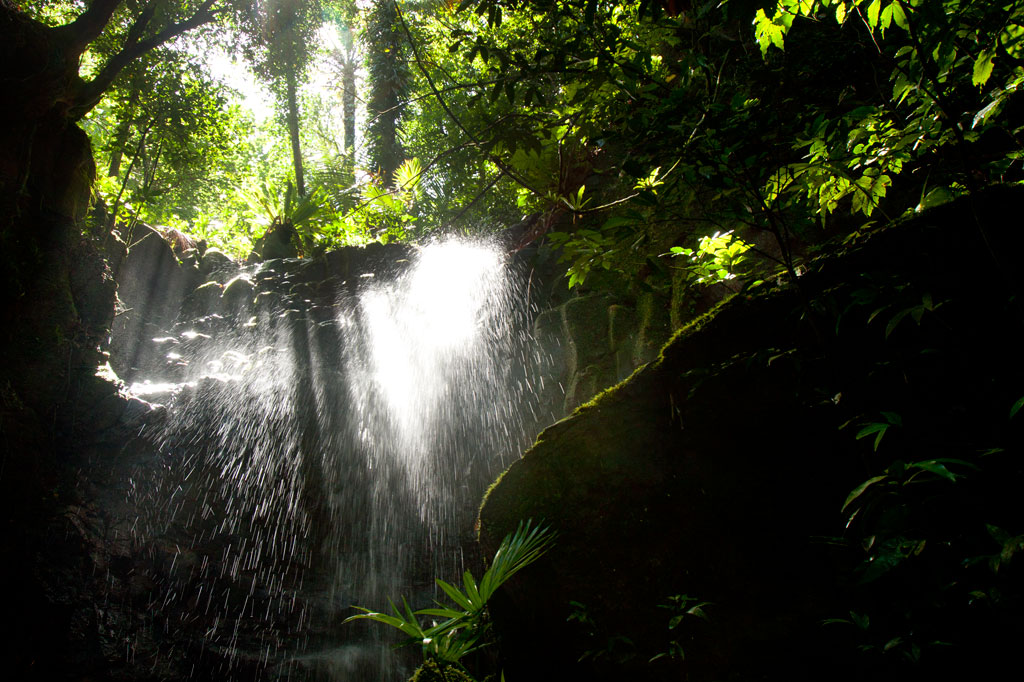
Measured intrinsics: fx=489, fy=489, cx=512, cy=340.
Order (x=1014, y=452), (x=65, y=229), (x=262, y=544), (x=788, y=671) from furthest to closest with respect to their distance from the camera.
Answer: (x=65, y=229)
(x=262, y=544)
(x=788, y=671)
(x=1014, y=452)

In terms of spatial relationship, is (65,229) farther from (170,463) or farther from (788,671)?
(788,671)

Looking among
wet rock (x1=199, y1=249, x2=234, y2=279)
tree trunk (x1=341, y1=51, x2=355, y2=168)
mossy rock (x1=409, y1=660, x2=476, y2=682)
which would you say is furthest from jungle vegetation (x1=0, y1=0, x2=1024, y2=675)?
wet rock (x1=199, y1=249, x2=234, y2=279)

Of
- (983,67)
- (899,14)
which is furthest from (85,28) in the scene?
(983,67)

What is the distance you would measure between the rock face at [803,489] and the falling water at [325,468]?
13.3 feet

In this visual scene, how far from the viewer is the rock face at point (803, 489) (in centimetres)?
156

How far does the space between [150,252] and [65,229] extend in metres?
5.40

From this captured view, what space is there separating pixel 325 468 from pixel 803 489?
→ 656 cm

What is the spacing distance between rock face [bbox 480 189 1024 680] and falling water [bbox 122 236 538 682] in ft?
13.3

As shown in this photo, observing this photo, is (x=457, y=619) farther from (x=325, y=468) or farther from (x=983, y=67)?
(x=325, y=468)

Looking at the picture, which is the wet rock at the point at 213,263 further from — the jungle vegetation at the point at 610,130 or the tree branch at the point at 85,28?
the tree branch at the point at 85,28

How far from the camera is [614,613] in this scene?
8.16ft

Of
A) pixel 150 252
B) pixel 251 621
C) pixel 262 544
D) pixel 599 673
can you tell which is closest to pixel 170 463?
pixel 262 544

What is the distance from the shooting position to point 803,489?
7.71 ft

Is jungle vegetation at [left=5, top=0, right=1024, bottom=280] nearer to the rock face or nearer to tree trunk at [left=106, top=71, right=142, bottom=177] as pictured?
tree trunk at [left=106, top=71, right=142, bottom=177]
